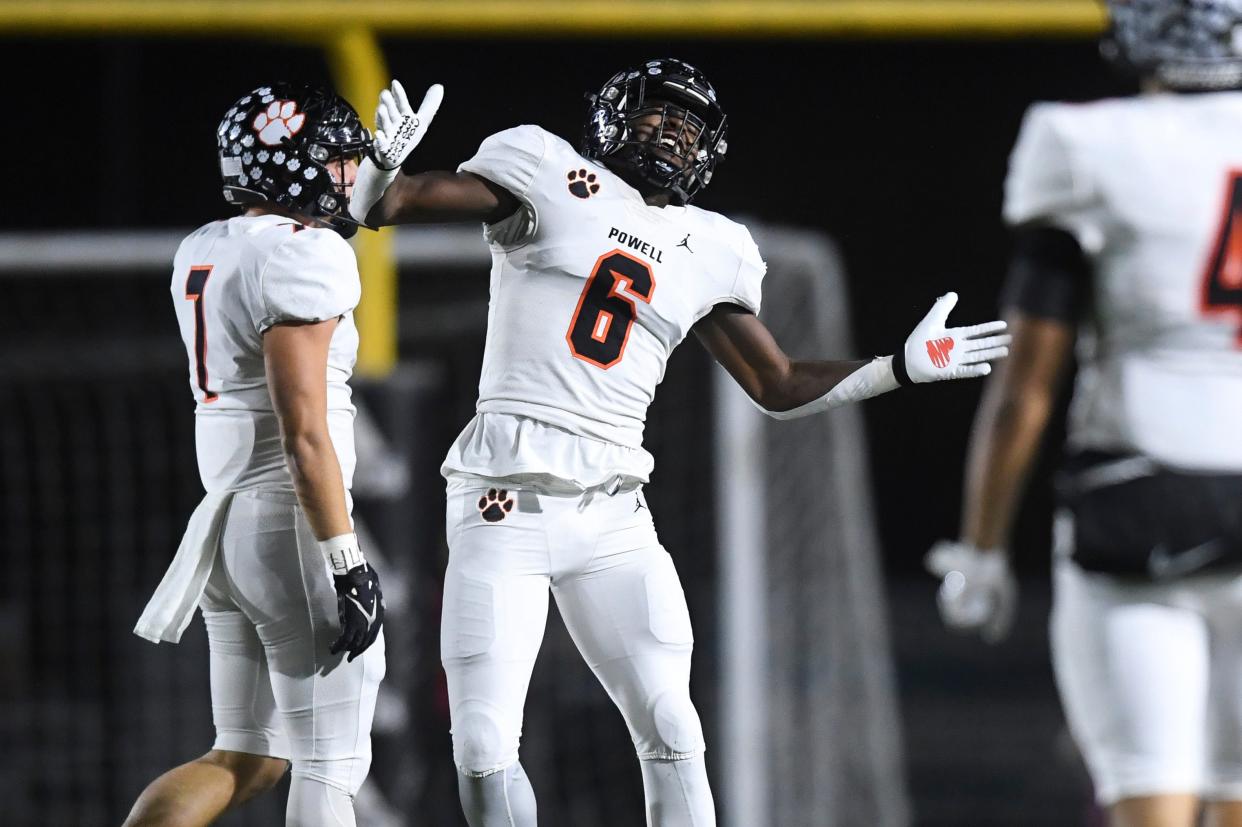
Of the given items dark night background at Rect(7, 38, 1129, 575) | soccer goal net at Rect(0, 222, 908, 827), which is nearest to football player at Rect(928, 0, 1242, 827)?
soccer goal net at Rect(0, 222, 908, 827)

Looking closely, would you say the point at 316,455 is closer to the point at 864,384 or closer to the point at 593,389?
the point at 593,389

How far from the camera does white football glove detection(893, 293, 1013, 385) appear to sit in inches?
98.3

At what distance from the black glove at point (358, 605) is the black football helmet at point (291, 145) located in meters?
0.51

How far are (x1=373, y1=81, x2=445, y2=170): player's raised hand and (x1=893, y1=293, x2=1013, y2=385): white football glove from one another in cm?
76

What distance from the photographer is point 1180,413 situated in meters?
2.33

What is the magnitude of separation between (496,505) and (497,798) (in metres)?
0.42

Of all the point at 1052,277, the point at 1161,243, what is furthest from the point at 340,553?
the point at 1161,243

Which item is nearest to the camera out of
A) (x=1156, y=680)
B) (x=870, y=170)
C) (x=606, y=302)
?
(x=1156, y=680)

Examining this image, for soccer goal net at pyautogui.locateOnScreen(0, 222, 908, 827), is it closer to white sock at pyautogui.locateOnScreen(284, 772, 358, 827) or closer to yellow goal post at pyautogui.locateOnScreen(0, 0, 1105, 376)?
yellow goal post at pyautogui.locateOnScreen(0, 0, 1105, 376)

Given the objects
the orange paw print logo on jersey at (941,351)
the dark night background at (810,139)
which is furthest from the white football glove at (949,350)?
the dark night background at (810,139)

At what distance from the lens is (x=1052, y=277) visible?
2.33 metres

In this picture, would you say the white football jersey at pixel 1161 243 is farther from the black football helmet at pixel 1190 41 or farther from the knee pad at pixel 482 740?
the knee pad at pixel 482 740

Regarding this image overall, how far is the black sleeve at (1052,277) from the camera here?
2.32m

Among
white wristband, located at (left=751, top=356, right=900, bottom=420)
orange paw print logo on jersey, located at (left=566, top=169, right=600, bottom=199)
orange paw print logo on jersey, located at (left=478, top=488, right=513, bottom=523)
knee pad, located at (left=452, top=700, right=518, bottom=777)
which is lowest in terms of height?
knee pad, located at (left=452, top=700, right=518, bottom=777)
